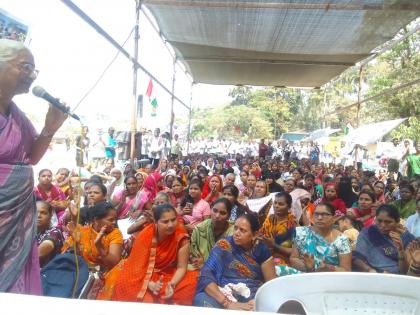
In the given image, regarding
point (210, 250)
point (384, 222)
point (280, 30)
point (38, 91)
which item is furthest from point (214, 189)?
point (38, 91)

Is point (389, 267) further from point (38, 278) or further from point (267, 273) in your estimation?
point (38, 278)

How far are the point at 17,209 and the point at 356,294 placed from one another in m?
1.21

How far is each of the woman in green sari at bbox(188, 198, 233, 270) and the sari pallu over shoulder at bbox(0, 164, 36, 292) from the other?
214 cm

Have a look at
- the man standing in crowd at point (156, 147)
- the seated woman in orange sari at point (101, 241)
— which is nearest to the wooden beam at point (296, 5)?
the seated woman in orange sari at point (101, 241)

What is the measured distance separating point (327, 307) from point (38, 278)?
3.65ft

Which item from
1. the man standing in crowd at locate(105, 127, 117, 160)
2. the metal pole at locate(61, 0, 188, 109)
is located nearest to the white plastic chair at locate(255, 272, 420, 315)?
the metal pole at locate(61, 0, 188, 109)

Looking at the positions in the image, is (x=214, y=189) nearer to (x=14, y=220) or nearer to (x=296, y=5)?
(x=296, y=5)

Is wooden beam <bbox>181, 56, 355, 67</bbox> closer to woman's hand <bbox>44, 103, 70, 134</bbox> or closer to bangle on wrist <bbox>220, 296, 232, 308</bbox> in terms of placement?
bangle on wrist <bbox>220, 296, 232, 308</bbox>

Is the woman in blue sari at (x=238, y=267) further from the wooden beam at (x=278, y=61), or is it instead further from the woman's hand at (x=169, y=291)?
the wooden beam at (x=278, y=61)

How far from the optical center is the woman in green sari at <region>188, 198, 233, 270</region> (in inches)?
140

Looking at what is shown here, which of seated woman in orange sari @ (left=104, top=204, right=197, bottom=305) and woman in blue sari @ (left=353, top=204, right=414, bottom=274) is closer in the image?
seated woman in orange sari @ (left=104, top=204, right=197, bottom=305)

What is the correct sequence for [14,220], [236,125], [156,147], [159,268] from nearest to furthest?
[14,220] < [159,268] < [156,147] < [236,125]

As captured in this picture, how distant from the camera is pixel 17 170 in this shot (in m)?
1.46

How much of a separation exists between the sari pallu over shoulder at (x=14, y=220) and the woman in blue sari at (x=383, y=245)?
2.75 metres
